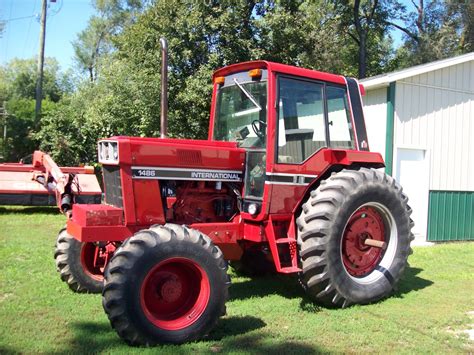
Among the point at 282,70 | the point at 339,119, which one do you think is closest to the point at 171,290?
the point at 282,70

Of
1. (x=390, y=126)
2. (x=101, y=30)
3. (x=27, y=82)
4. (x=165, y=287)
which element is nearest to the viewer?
(x=165, y=287)

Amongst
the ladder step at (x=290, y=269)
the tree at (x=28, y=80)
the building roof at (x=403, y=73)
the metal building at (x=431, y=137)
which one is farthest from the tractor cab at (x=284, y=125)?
the tree at (x=28, y=80)

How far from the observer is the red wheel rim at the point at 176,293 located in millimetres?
4578

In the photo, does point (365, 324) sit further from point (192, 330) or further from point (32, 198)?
point (32, 198)

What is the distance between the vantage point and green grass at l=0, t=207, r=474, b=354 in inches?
177

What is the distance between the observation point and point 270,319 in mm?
5254

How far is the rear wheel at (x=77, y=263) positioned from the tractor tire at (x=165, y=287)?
1466 mm

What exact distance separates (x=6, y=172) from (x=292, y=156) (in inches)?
363

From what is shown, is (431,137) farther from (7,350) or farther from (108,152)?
(7,350)

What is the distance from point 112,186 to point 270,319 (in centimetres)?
217

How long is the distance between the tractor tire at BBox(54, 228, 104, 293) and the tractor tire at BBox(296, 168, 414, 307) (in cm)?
249

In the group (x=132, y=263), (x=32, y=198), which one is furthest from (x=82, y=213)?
(x=32, y=198)

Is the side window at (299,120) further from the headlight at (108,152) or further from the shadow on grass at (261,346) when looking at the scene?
the shadow on grass at (261,346)

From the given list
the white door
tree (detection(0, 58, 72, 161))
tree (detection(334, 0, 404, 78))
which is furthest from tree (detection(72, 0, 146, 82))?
the white door
